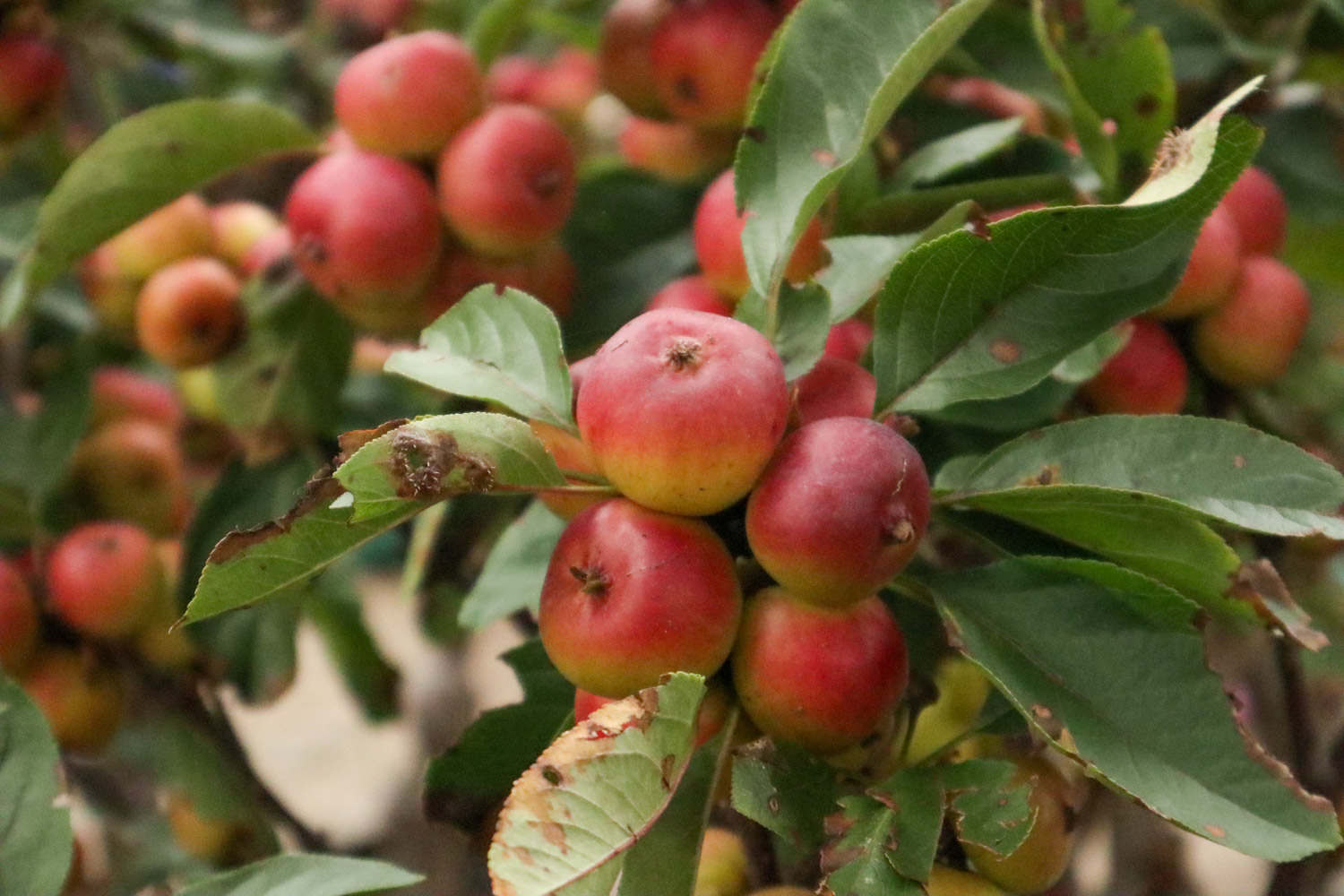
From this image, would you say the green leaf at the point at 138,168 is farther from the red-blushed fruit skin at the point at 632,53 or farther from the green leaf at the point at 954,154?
the green leaf at the point at 954,154

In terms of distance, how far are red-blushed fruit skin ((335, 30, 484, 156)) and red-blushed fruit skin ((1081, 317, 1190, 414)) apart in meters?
0.42

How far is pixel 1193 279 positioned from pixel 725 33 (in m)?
0.31

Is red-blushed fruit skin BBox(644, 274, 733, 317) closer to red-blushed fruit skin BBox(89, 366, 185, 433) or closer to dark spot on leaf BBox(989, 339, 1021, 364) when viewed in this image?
dark spot on leaf BBox(989, 339, 1021, 364)

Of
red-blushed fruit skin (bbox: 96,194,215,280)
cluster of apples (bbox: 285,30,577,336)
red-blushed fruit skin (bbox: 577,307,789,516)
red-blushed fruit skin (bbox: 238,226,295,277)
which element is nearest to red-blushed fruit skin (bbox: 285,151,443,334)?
cluster of apples (bbox: 285,30,577,336)

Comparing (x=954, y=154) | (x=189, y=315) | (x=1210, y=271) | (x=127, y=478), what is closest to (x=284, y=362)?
(x=189, y=315)

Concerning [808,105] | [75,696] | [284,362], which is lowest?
[75,696]

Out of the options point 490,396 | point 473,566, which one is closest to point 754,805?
point 490,396

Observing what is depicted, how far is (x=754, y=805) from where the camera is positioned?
19.6 inches

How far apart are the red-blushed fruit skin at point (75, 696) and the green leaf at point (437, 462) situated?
1.82ft

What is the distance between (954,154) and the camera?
2.25ft

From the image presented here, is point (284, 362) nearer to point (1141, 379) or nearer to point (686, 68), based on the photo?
point (686, 68)

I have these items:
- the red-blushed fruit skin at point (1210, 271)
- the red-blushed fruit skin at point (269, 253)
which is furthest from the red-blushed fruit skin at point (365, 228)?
the red-blushed fruit skin at point (1210, 271)

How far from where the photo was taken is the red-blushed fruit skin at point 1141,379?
0.72 m

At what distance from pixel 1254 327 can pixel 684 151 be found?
0.40 m
